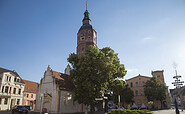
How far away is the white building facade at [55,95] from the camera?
30.1 m

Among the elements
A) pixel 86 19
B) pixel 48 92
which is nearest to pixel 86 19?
pixel 86 19

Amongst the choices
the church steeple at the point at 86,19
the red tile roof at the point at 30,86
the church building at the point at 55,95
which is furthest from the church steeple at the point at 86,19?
the red tile roof at the point at 30,86

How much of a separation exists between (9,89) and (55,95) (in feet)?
55.0

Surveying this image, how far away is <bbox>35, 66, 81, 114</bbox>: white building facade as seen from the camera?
98.8 feet

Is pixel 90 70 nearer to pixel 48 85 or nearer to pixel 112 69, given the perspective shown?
pixel 112 69

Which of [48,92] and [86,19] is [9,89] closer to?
[48,92]

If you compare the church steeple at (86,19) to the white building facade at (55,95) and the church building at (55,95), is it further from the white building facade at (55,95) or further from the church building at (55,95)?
the white building facade at (55,95)

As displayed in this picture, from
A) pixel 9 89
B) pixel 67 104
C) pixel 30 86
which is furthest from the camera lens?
pixel 30 86

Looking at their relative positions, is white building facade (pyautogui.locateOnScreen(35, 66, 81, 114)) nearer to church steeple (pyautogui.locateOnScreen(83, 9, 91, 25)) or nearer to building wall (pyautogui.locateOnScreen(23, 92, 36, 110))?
building wall (pyautogui.locateOnScreen(23, 92, 36, 110))

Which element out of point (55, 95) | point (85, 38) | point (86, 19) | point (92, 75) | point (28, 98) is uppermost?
point (86, 19)

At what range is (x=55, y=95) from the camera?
30469 millimetres

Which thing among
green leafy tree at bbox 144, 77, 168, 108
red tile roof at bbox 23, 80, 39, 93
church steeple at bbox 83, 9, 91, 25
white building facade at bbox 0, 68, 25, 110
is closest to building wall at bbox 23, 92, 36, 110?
red tile roof at bbox 23, 80, 39, 93

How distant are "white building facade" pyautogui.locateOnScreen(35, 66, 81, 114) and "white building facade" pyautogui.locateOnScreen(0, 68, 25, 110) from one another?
400 inches

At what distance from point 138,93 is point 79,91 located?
3514cm
